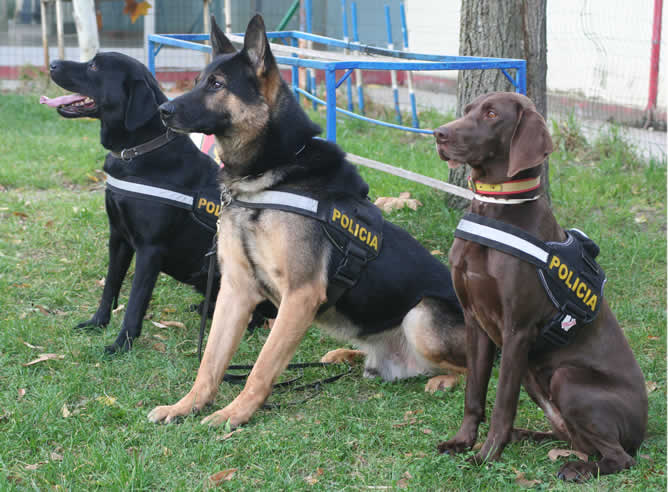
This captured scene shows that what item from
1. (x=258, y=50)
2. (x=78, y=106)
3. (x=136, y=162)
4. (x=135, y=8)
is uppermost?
(x=135, y=8)

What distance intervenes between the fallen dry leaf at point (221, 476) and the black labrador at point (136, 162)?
53.8 inches

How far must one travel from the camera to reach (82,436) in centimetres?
302

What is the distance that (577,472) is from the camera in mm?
2789

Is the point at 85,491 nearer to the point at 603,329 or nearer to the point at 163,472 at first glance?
the point at 163,472

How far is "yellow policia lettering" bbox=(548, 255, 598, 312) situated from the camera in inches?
110

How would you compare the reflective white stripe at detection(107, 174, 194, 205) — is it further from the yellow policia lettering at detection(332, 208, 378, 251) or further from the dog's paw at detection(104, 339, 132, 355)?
the yellow policia lettering at detection(332, 208, 378, 251)

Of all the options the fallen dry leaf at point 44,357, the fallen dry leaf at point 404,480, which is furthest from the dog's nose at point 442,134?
the fallen dry leaf at point 44,357

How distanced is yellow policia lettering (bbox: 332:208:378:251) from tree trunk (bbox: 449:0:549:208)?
2403 mm

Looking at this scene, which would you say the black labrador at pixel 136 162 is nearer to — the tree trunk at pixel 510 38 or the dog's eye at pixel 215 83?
the dog's eye at pixel 215 83

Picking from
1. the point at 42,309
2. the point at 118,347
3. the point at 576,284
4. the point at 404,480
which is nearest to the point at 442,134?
the point at 576,284

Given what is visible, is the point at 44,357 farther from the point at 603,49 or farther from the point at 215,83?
the point at 603,49

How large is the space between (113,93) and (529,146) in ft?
7.41

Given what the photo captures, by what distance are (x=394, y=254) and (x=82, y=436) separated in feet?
5.39

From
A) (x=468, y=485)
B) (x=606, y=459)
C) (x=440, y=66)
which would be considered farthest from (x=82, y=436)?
(x=440, y=66)
